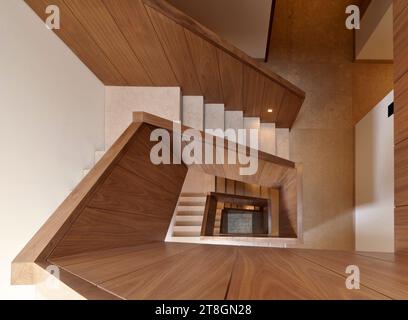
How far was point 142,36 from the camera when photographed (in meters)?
2.07

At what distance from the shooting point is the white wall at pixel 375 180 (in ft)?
10.0

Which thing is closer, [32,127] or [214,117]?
[32,127]

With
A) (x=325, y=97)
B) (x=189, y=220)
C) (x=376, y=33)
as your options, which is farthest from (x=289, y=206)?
(x=325, y=97)

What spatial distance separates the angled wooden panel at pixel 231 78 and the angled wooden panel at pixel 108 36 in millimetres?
622

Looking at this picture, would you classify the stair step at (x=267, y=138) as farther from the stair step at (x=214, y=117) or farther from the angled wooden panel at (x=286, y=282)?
the angled wooden panel at (x=286, y=282)

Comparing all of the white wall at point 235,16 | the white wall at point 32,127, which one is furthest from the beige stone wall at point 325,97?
the white wall at point 32,127

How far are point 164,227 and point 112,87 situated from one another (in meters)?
2.03

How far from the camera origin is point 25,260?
1.83 feet

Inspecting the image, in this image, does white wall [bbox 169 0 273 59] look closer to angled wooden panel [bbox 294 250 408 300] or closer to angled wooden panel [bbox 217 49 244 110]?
angled wooden panel [bbox 217 49 244 110]

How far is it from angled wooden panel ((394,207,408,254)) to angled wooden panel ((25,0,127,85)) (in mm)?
1872

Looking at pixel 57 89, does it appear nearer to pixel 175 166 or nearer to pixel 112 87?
pixel 112 87

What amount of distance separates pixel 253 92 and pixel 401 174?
7.37 ft

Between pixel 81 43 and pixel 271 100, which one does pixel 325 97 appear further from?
pixel 81 43
